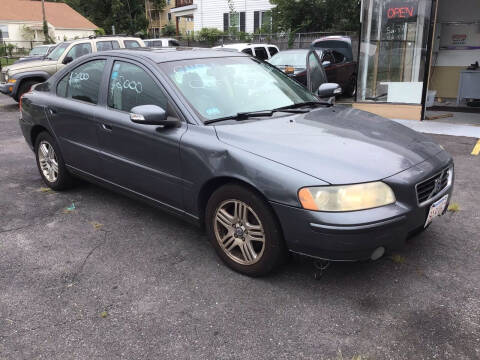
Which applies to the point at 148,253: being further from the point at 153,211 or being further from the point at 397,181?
the point at 397,181

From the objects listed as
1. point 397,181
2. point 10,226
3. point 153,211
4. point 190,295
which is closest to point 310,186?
point 397,181

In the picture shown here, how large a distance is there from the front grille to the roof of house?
51.4 metres

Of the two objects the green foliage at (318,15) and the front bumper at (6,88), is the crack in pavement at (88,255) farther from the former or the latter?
the green foliage at (318,15)

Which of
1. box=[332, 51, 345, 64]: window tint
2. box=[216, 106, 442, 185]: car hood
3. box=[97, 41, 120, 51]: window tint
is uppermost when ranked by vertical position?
box=[97, 41, 120, 51]: window tint

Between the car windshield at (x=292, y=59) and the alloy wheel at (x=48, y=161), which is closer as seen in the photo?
the alloy wheel at (x=48, y=161)

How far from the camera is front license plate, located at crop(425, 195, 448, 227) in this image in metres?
3.01

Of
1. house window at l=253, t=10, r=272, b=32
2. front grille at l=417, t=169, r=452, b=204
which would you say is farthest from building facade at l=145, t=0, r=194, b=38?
front grille at l=417, t=169, r=452, b=204

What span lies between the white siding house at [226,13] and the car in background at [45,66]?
2055 cm

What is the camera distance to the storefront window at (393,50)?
29.8 feet

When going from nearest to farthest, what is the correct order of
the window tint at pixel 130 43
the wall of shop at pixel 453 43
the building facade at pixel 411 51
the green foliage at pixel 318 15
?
the building facade at pixel 411 51, the wall of shop at pixel 453 43, the window tint at pixel 130 43, the green foliage at pixel 318 15

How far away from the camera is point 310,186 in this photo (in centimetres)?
270

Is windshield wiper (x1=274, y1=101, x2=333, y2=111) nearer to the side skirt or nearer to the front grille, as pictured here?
the side skirt

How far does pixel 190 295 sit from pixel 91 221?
176 centimetres

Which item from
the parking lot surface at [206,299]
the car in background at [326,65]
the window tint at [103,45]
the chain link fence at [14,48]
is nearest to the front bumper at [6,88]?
the window tint at [103,45]
